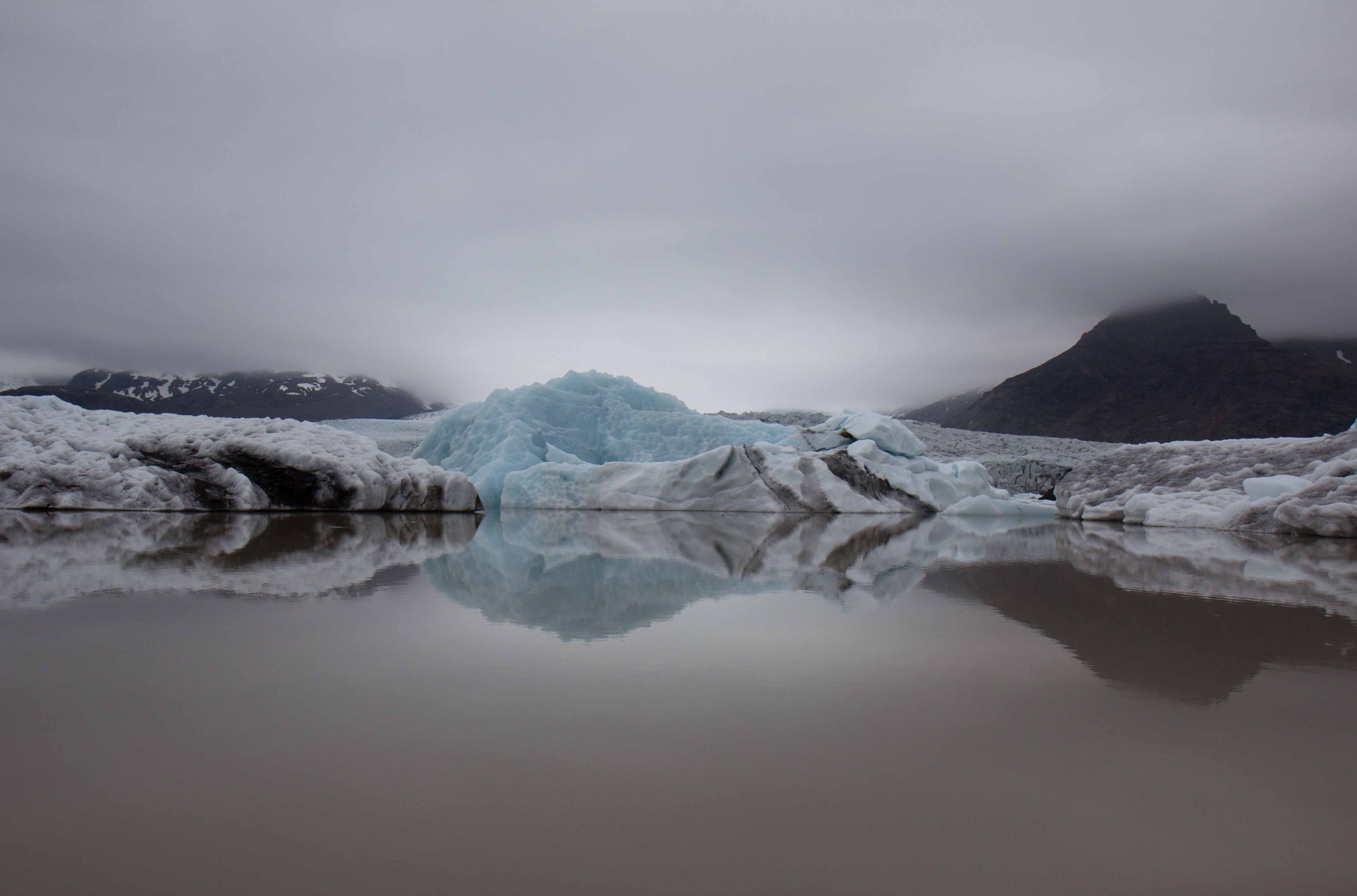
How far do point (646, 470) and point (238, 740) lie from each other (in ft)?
34.2

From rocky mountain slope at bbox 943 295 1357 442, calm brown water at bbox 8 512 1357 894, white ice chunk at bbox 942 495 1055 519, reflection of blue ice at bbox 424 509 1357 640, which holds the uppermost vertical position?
rocky mountain slope at bbox 943 295 1357 442

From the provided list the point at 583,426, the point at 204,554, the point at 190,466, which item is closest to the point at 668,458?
the point at 583,426

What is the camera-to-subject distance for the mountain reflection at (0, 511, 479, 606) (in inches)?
119

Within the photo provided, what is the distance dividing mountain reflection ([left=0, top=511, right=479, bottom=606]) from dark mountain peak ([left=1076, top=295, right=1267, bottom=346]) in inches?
3053

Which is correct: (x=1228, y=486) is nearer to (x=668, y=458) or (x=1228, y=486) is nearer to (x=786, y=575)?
(x=786, y=575)

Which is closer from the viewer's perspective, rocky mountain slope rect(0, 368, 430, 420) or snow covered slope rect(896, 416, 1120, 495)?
snow covered slope rect(896, 416, 1120, 495)

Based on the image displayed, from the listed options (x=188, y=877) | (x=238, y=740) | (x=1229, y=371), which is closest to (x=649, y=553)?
(x=238, y=740)

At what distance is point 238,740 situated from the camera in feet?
4.24

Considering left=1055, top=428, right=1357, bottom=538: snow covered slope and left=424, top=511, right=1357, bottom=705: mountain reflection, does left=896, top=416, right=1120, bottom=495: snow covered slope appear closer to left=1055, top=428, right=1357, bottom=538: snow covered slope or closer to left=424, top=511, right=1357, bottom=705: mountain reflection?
left=1055, top=428, right=1357, bottom=538: snow covered slope

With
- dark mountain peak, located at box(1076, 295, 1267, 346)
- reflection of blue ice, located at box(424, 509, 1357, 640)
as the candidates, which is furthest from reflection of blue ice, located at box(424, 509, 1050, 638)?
dark mountain peak, located at box(1076, 295, 1267, 346)

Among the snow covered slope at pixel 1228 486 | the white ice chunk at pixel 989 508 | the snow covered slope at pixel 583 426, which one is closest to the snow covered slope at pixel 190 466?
the snow covered slope at pixel 583 426

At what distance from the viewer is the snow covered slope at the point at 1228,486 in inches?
288

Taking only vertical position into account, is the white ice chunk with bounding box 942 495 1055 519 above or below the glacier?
below

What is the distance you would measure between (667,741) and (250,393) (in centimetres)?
13414
